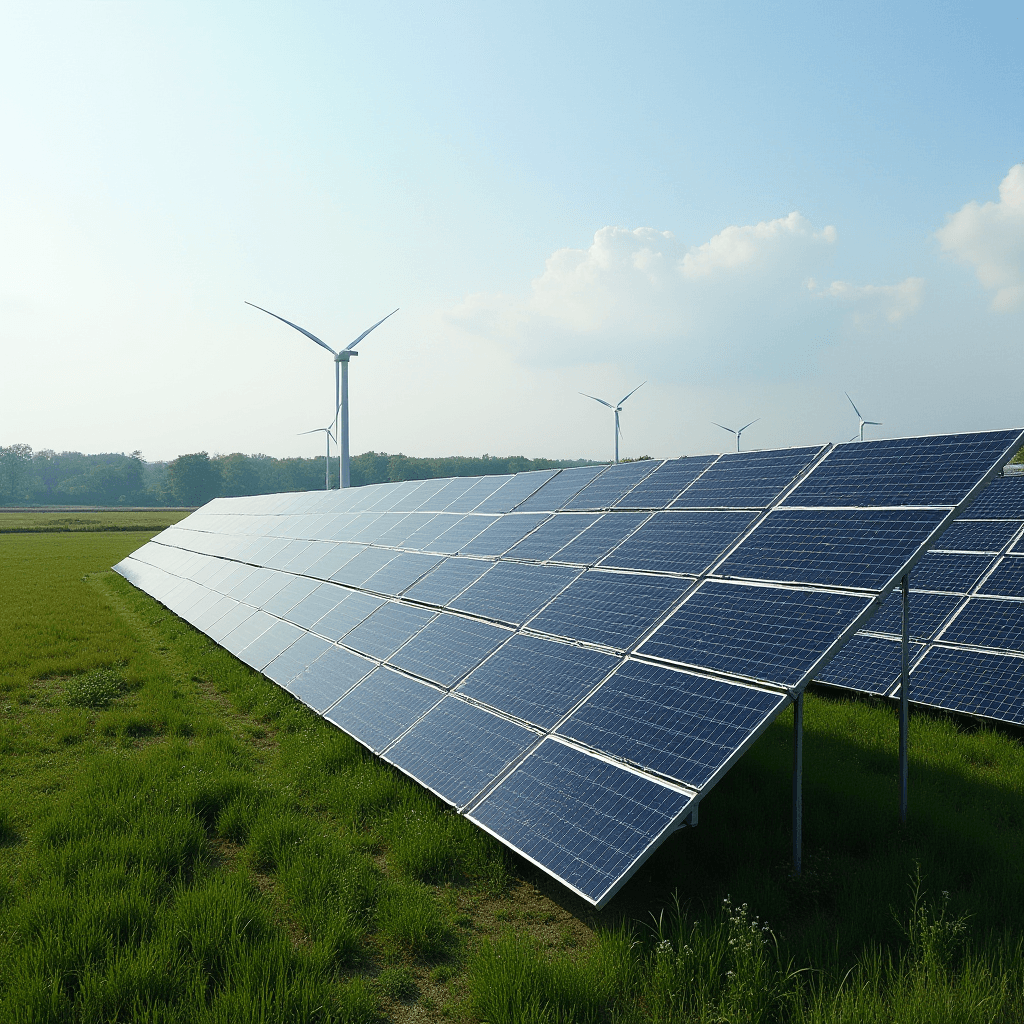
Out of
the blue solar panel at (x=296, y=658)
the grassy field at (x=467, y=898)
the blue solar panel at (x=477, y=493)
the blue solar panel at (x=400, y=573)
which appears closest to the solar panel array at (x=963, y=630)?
the grassy field at (x=467, y=898)

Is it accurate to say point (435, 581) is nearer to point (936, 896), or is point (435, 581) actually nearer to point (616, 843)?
point (616, 843)

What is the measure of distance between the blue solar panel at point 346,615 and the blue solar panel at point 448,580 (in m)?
0.93

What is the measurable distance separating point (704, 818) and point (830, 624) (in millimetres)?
2540

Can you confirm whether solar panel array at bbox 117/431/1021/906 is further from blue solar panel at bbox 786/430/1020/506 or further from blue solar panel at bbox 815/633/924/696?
blue solar panel at bbox 815/633/924/696

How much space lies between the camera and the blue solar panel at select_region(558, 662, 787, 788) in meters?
5.69

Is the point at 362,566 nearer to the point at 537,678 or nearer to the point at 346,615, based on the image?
the point at 346,615

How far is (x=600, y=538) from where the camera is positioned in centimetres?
1044

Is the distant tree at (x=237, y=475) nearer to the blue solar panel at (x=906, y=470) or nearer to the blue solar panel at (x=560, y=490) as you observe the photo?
the blue solar panel at (x=560, y=490)

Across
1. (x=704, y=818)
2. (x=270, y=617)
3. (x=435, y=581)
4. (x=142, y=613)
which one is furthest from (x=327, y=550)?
(x=704, y=818)

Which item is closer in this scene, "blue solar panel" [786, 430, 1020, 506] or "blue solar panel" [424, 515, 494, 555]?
"blue solar panel" [786, 430, 1020, 506]

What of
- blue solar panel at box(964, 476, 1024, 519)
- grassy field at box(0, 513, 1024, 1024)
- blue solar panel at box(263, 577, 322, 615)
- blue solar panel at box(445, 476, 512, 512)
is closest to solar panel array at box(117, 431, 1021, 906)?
grassy field at box(0, 513, 1024, 1024)

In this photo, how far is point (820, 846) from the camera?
6.82 meters

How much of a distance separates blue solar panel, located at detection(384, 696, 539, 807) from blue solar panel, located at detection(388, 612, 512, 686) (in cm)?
65

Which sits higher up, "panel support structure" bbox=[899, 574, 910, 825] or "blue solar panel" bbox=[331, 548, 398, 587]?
"blue solar panel" bbox=[331, 548, 398, 587]
